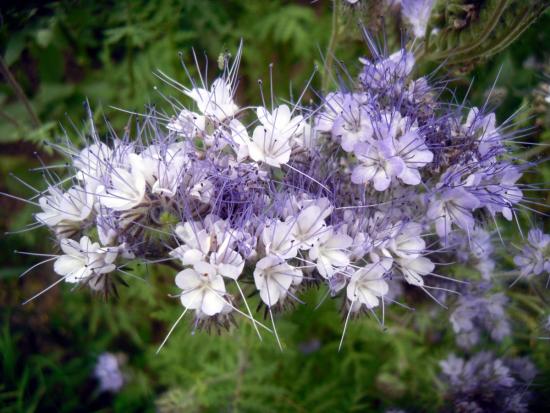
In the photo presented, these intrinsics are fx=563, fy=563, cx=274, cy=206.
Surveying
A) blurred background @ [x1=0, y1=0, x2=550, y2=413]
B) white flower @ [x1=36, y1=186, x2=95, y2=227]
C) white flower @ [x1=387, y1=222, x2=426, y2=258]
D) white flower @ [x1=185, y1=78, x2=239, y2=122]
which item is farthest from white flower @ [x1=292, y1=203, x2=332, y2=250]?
blurred background @ [x1=0, y1=0, x2=550, y2=413]

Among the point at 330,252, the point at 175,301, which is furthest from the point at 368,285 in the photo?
the point at 175,301

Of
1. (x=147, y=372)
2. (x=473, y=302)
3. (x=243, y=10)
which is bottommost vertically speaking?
(x=147, y=372)

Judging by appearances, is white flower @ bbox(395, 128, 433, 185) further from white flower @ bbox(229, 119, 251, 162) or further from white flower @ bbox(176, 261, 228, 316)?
white flower @ bbox(176, 261, 228, 316)

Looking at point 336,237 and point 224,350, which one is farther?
point 224,350

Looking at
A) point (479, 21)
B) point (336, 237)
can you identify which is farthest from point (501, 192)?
point (479, 21)

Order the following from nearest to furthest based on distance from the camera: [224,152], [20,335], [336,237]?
[336,237] → [224,152] → [20,335]

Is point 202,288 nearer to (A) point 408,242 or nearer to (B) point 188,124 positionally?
(B) point 188,124

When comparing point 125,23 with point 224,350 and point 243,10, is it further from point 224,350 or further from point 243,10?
point 224,350

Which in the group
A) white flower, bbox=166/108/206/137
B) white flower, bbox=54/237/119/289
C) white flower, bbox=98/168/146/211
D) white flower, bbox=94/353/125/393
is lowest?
white flower, bbox=94/353/125/393
